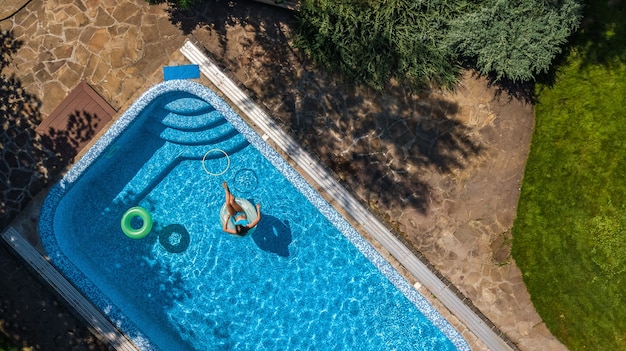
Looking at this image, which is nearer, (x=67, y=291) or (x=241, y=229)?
(x=241, y=229)

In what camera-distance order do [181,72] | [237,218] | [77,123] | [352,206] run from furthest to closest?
1. [77,123]
2. [237,218]
3. [181,72]
4. [352,206]

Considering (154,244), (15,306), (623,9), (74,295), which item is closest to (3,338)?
(15,306)

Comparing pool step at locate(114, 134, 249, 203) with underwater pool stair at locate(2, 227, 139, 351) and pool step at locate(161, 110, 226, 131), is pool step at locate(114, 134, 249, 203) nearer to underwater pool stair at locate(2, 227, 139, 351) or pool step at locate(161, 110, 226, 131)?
pool step at locate(161, 110, 226, 131)

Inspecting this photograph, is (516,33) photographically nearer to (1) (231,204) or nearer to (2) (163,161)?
(1) (231,204)

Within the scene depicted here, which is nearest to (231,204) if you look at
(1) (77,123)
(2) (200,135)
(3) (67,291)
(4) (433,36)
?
(2) (200,135)

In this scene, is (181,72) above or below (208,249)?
above

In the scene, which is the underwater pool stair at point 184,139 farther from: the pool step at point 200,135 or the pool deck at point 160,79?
the pool deck at point 160,79

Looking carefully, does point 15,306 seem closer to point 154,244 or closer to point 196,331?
point 154,244

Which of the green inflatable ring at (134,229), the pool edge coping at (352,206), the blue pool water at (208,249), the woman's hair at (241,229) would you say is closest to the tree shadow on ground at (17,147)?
the blue pool water at (208,249)
